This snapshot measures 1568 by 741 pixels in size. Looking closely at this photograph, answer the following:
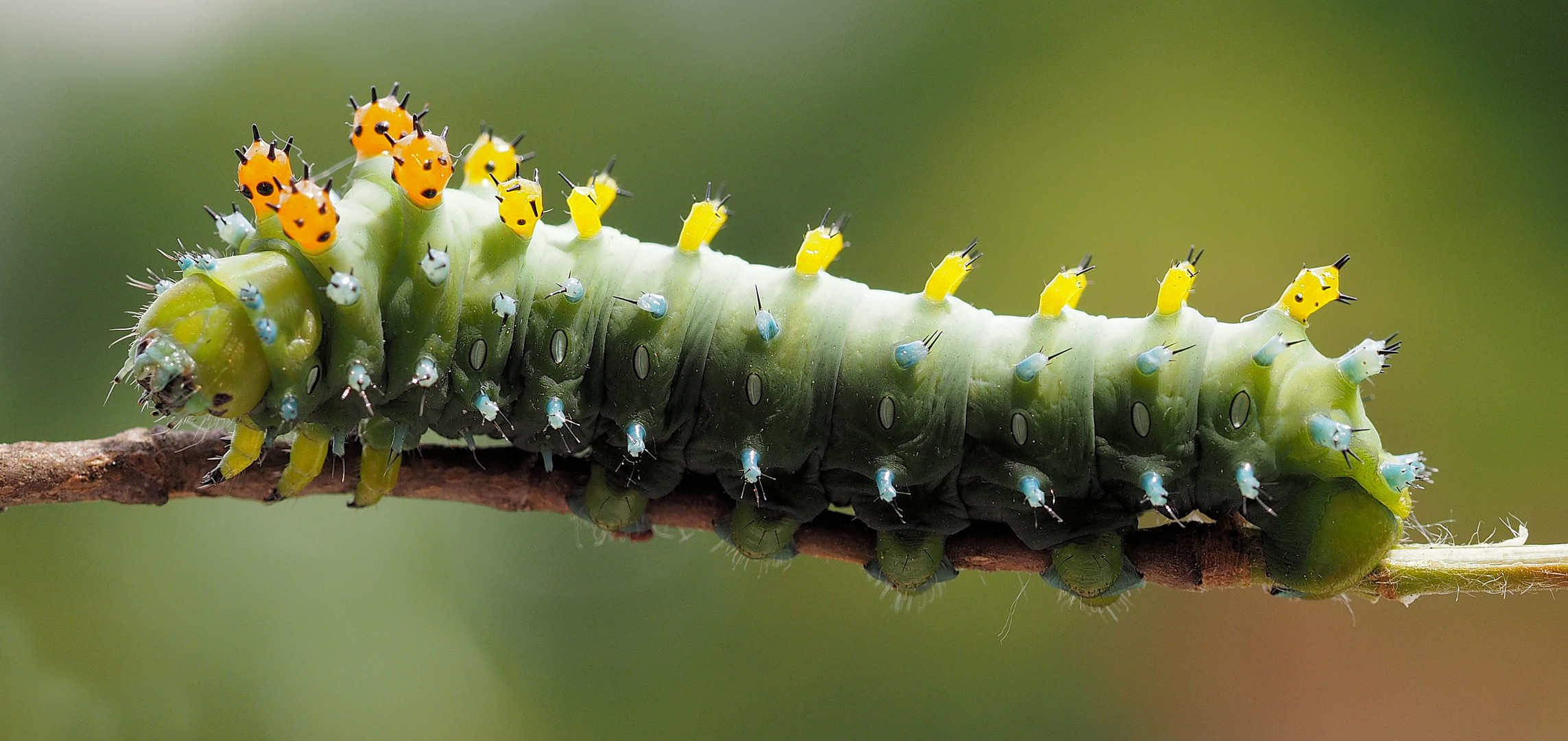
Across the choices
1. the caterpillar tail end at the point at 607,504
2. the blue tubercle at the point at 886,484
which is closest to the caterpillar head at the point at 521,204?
the caterpillar tail end at the point at 607,504

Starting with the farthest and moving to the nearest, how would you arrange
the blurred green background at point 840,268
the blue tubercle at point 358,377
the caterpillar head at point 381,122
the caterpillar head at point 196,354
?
1. the blurred green background at point 840,268
2. the caterpillar head at point 381,122
3. the blue tubercle at point 358,377
4. the caterpillar head at point 196,354

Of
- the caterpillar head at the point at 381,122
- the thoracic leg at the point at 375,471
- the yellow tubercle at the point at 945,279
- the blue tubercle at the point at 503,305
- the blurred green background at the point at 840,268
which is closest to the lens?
the blue tubercle at the point at 503,305

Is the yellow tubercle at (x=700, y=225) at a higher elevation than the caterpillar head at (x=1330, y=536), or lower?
higher

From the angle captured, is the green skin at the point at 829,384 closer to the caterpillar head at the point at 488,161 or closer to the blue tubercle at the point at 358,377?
the blue tubercle at the point at 358,377

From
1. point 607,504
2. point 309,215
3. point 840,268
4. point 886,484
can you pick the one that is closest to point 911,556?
point 886,484

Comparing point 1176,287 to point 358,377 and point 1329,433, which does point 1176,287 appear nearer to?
point 1329,433

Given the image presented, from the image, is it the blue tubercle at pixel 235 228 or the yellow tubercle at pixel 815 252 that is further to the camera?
the yellow tubercle at pixel 815 252

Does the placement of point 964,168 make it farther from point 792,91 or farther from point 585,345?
point 585,345
